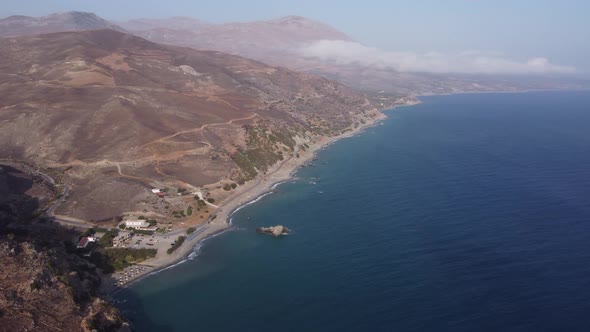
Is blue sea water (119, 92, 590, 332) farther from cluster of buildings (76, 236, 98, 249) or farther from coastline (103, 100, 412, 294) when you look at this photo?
cluster of buildings (76, 236, 98, 249)

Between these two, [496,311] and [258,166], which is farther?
[258,166]

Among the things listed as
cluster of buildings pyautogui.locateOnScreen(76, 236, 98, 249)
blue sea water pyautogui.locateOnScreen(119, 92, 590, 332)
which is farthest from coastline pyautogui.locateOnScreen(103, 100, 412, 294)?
cluster of buildings pyautogui.locateOnScreen(76, 236, 98, 249)

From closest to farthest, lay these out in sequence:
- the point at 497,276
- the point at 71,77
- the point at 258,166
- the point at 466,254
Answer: the point at 497,276
the point at 466,254
the point at 258,166
the point at 71,77

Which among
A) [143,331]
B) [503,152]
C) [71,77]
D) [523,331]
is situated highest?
[71,77]

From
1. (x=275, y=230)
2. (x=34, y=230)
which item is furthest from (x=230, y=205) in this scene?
(x=34, y=230)

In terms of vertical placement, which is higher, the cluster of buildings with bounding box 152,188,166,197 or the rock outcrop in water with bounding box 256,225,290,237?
the cluster of buildings with bounding box 152,188,166,197

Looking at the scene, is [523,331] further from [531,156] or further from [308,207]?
[531,156]

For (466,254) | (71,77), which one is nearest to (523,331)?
(466,254)
